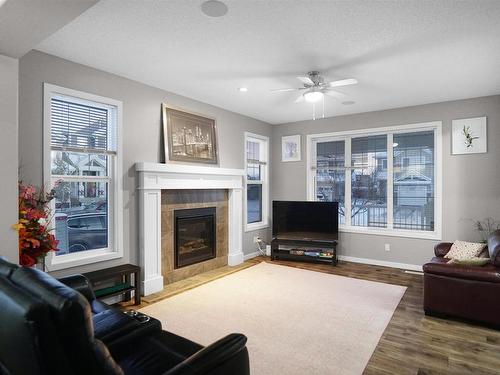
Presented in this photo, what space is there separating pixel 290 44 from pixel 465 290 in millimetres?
2957

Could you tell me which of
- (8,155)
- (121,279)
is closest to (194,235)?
(121,279)

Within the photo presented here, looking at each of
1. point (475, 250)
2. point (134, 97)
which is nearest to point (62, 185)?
point (134, 97)

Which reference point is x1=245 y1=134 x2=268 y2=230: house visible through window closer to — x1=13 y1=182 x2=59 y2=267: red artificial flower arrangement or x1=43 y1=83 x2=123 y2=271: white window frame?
x1=43 y1=83 x2=123 y2=271: white window frame

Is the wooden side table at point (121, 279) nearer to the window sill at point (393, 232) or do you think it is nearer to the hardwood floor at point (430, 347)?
the hardwood floor at point (430, 347)

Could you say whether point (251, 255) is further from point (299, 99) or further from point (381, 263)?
point (299, 99)

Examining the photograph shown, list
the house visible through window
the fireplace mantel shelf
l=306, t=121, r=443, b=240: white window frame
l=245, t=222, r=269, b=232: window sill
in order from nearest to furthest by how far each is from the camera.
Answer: the fireplace mantel shelf, l=306, t=121, r=443, b=240: white window frame, l=245, t=222, r=269, b=232: window sill, the house visible through window

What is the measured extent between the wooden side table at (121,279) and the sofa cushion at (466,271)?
320cm

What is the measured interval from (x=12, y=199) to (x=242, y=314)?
7.66 feet

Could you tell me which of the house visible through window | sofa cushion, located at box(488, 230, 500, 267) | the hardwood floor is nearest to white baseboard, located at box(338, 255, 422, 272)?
the hardwood floor

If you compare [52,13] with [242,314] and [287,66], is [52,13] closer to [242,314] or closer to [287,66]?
[287,66]

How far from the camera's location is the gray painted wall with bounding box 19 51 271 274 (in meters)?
2.94

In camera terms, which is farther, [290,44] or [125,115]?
[125,115]

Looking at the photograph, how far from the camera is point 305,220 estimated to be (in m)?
5.71

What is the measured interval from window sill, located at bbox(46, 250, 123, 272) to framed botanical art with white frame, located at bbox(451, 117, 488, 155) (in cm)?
501
